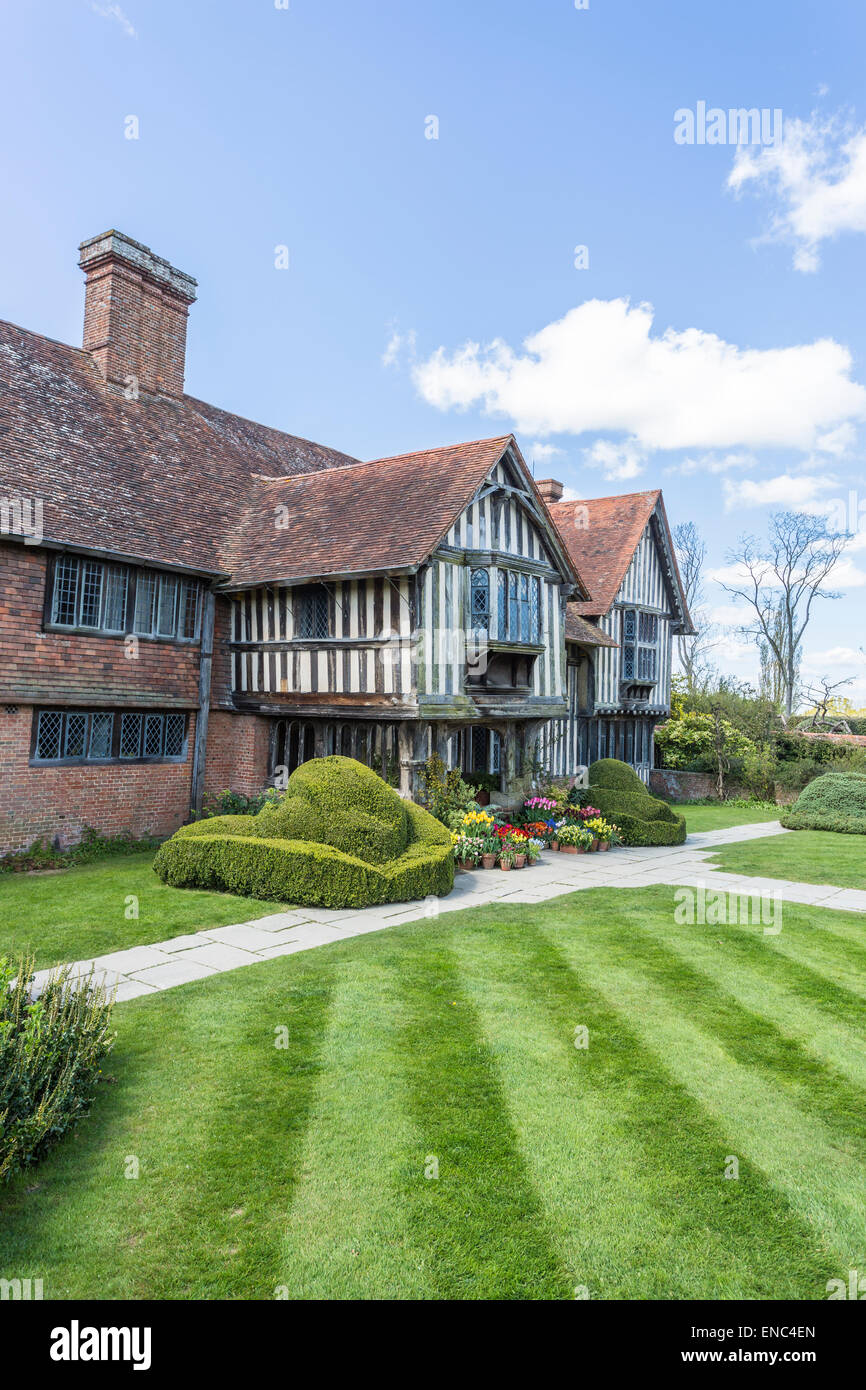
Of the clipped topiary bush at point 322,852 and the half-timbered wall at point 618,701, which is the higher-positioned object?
the half-timbered wall at point 618,701

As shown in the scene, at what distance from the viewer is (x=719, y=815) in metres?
24.0

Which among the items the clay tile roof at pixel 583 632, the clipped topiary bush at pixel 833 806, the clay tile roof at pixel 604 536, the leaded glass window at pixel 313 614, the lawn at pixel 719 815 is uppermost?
the clay tile roof at pixel 604 536

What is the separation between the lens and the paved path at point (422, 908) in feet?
26.4

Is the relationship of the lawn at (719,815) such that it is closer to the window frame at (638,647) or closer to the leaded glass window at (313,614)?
the window frame at (638,647)

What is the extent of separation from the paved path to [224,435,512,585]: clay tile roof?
5364 millimetres

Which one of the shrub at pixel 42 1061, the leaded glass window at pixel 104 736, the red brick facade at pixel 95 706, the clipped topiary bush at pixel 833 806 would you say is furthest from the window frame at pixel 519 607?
the shrub at pixel 42 1061

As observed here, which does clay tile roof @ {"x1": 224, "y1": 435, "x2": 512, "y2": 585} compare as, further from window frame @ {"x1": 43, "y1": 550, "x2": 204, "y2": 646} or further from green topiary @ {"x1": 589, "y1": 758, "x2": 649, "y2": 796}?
green topiary @ {"x1": 589, "y1": 758, "x2": 649, "y2": 796}

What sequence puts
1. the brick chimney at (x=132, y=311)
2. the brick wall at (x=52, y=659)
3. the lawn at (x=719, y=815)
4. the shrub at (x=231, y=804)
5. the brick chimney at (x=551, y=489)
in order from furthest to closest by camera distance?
1. the brick chimney at (x=551, y=489)
2. the lawn at (x=719, y=815)
3. the brick chimney at (x=132, y=311)
4. the shrub at (x=231, y=804)
5. the brick wall at (x=52, y=659)

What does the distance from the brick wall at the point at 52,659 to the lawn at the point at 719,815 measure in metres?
13.5

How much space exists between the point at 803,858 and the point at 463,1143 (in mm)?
13123

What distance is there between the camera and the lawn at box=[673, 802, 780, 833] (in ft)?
71.2

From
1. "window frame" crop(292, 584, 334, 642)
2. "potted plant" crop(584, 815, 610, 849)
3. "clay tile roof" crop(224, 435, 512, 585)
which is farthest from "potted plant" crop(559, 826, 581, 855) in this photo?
"clay tile roof" crop(224, 435, 512, 585)
